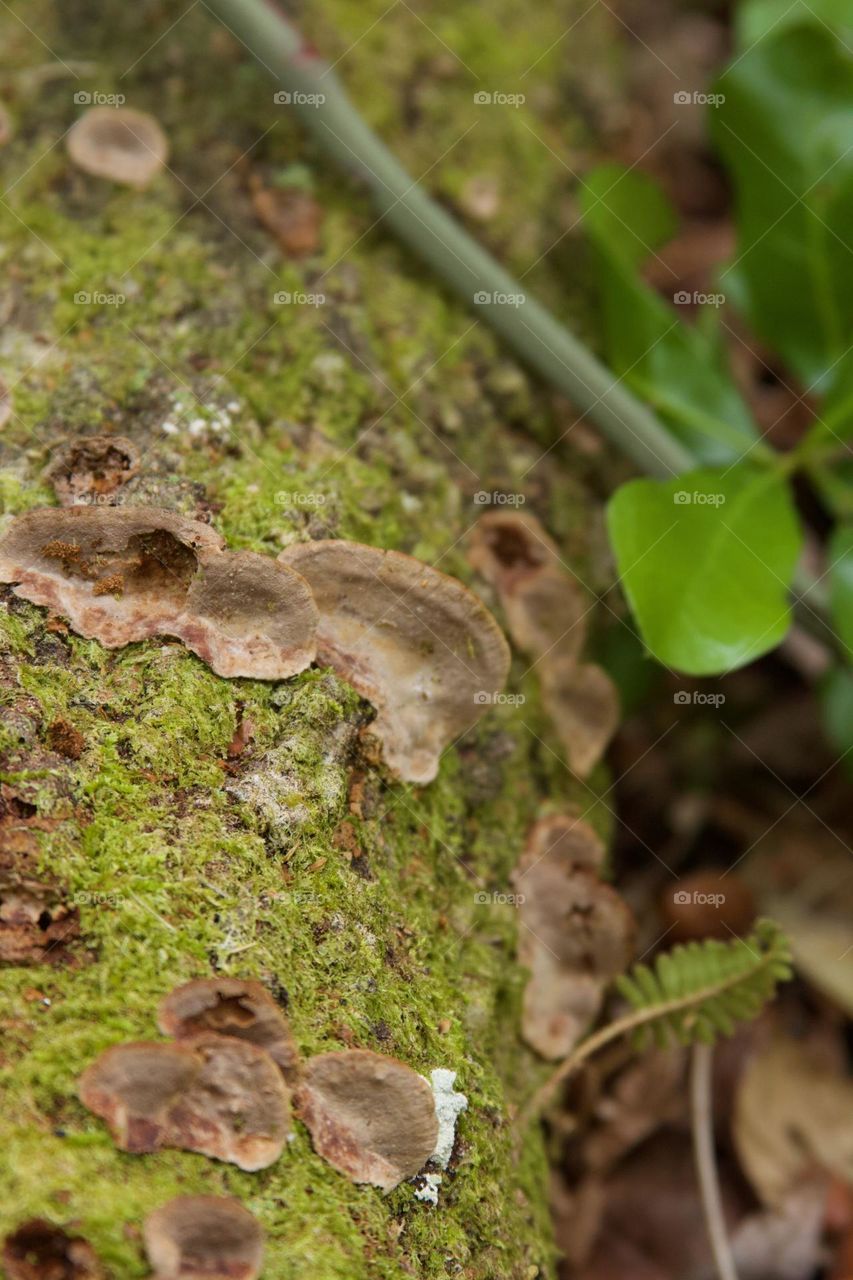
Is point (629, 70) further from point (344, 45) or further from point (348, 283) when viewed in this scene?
point (348, 283)

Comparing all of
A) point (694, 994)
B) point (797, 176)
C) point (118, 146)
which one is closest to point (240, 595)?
point (694, 994)

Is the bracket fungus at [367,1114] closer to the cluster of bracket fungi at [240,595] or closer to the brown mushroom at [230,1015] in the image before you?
the brown mushroom at [230,1015]

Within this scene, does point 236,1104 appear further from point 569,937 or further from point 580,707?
point 580,707

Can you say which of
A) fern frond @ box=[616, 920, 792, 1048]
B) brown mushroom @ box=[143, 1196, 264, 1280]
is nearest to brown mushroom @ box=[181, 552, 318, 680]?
brown mushroom @ box=[143, 1196, 264, 1280]

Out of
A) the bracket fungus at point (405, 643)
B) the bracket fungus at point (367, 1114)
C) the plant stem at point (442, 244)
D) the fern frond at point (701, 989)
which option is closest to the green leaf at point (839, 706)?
the plant stem at point (442, 244)

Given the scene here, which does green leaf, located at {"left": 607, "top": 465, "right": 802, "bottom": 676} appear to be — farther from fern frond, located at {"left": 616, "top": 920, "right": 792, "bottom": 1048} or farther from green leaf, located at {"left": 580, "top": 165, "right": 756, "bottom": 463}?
fern frond, located at {"left": 616, "top": 920, "right": 792, "bottom": 1048}

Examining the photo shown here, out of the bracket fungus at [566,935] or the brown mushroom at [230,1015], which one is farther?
the bracket fungus at [566,935]
